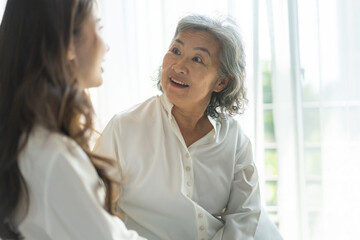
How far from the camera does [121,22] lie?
8.11ft

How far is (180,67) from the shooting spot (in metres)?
1.89

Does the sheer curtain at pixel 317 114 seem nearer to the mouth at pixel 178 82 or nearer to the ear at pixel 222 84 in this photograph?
the ear at pixel 222 84

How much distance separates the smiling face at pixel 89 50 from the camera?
1212 mm

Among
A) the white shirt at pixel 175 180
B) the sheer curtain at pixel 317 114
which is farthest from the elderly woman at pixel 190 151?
the sheer curtain at pixel 317 114

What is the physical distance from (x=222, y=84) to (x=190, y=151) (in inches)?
13.7

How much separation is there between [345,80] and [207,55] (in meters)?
0.84

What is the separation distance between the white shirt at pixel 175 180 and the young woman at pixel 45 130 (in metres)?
0.64

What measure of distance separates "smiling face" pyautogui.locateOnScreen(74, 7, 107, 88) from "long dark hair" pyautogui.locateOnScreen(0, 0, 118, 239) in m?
0.04

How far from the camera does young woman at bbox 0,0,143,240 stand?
1104 mm

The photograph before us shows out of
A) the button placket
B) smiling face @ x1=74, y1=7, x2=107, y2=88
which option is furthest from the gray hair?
smiling face @ x1=74, y1=7, x2=107, y2=88

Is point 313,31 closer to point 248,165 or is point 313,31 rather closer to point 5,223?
point 248,165

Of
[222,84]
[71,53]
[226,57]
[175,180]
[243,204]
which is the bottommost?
[243,204]

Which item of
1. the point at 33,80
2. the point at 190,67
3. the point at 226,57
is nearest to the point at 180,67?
the point at 190,67

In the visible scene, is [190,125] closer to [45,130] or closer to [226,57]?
[226,57]
